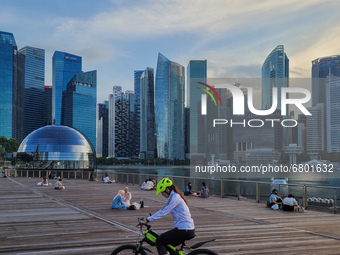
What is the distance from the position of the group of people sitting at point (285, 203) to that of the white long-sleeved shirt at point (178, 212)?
38.1 ft

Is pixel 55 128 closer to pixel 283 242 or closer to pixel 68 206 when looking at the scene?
pixel 68 206

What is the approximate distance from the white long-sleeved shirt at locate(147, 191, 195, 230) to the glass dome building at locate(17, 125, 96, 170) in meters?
82.4

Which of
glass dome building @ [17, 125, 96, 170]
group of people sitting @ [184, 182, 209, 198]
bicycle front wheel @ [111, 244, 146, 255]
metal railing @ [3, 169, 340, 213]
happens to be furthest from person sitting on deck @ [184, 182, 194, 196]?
glass dome building @ [17, 125, 96, 170]

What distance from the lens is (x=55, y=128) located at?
87812mm

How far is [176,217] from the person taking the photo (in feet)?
20.6

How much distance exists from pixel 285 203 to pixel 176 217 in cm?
1180

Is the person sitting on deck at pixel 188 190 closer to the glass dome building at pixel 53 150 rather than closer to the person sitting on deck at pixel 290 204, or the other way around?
the person sitting on deck at pixel 290 204

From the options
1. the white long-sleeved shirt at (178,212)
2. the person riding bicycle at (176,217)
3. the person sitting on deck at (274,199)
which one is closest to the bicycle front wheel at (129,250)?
the person riding bicycle at (176,217)

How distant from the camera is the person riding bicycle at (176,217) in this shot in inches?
239

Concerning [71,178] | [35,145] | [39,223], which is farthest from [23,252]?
[35,145]

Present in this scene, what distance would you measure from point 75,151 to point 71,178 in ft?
141

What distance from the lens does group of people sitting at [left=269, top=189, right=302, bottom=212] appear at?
16.8m

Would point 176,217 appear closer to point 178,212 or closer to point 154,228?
point 178,212

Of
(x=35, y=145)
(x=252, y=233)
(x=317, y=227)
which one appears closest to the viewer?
(x=252, y=233)
